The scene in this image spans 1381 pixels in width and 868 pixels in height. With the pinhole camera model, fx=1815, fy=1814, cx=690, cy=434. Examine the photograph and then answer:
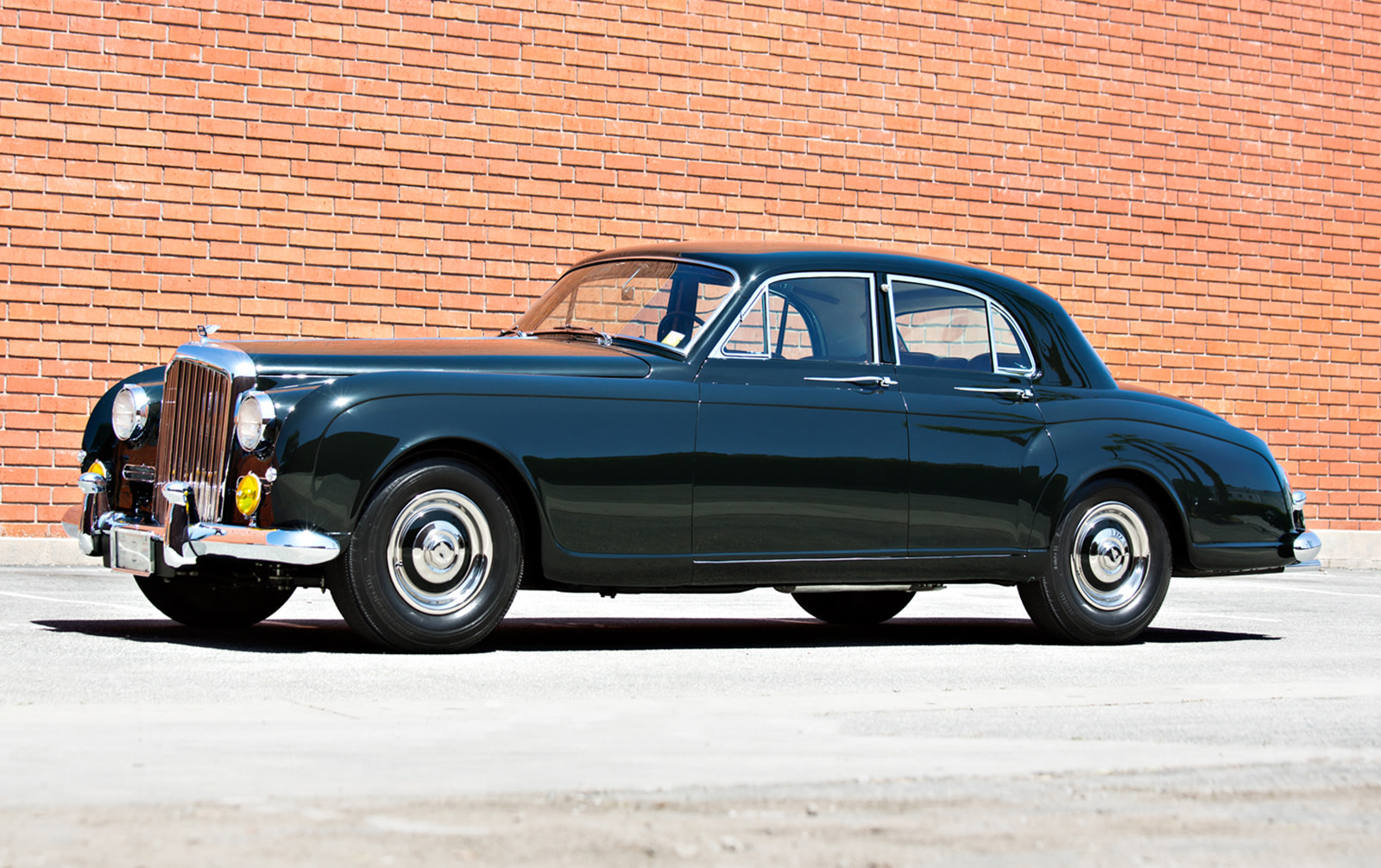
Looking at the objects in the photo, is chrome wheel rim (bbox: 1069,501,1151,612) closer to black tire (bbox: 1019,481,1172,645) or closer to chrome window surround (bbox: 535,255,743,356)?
black tire (bbox: 1019,481,1172,645)

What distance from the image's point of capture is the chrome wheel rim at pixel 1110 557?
8391 millimetres

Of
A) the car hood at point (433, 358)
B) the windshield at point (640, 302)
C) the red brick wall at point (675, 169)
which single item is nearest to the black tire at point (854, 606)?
the windshield at point (640, 302)

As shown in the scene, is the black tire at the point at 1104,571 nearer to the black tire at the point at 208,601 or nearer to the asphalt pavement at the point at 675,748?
the asphalt pavement at the point at 675,748

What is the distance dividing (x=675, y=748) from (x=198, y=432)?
3037mm

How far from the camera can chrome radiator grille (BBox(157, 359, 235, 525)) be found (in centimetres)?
689

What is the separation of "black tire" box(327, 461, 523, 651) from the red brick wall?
664cm

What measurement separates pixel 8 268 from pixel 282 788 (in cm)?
939

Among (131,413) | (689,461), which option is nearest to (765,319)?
(689,461)

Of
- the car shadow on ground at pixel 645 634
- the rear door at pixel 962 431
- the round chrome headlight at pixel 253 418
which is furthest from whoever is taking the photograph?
the rear door at pixel 962 431

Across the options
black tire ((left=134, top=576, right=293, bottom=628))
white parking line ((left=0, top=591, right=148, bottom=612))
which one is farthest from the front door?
white parking line ((left=0, top=591, right=148, bottom=612))

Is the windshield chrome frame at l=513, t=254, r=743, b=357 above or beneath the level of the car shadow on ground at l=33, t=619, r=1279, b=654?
above

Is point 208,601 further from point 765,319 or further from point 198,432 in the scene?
point 765,319

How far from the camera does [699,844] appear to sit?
12.2ft

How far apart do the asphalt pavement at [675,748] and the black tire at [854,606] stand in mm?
893
